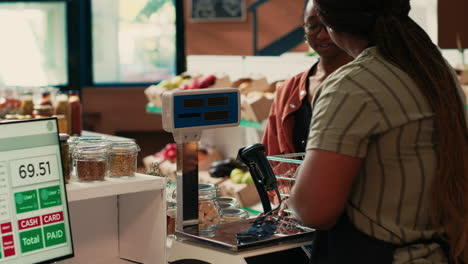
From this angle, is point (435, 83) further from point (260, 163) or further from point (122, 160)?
point (122, 160)

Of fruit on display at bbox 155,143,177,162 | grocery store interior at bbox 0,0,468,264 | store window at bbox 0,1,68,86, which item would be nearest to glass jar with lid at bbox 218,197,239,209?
grocery store interior at bbox 0,0,468,264

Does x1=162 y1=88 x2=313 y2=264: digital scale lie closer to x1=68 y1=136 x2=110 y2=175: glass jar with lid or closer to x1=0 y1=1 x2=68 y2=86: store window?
x1=68 y1=136 x2=110 y2=175: glass jar with lid

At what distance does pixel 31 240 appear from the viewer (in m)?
1.70

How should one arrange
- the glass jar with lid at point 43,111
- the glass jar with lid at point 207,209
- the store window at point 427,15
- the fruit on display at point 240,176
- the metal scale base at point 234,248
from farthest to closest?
the fruit on display at point 240,176, the store window at point 427,15, the glass jar with lid at point 43,111, the glass jar with lid at point 207,209, the metal scale base at point 234,248

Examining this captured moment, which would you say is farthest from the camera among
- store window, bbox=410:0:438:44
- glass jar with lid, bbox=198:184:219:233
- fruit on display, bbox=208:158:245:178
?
fruit on display, bbox=208:158:245:178

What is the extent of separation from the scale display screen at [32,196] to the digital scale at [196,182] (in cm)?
32

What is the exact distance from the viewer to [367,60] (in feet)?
5.55

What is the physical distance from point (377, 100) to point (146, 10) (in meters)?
5.57

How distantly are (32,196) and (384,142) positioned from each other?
0.80 metres

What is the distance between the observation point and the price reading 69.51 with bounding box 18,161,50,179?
1.69m

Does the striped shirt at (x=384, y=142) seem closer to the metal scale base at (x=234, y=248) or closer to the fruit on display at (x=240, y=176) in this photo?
the metal scale base at (x=234, y=248)

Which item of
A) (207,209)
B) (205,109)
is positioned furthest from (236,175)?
(205,109)

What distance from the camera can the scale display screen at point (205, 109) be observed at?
1.95 meters

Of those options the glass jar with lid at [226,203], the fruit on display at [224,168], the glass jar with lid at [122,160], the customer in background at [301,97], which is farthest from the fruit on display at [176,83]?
the glass jar with lid at [122,160]
